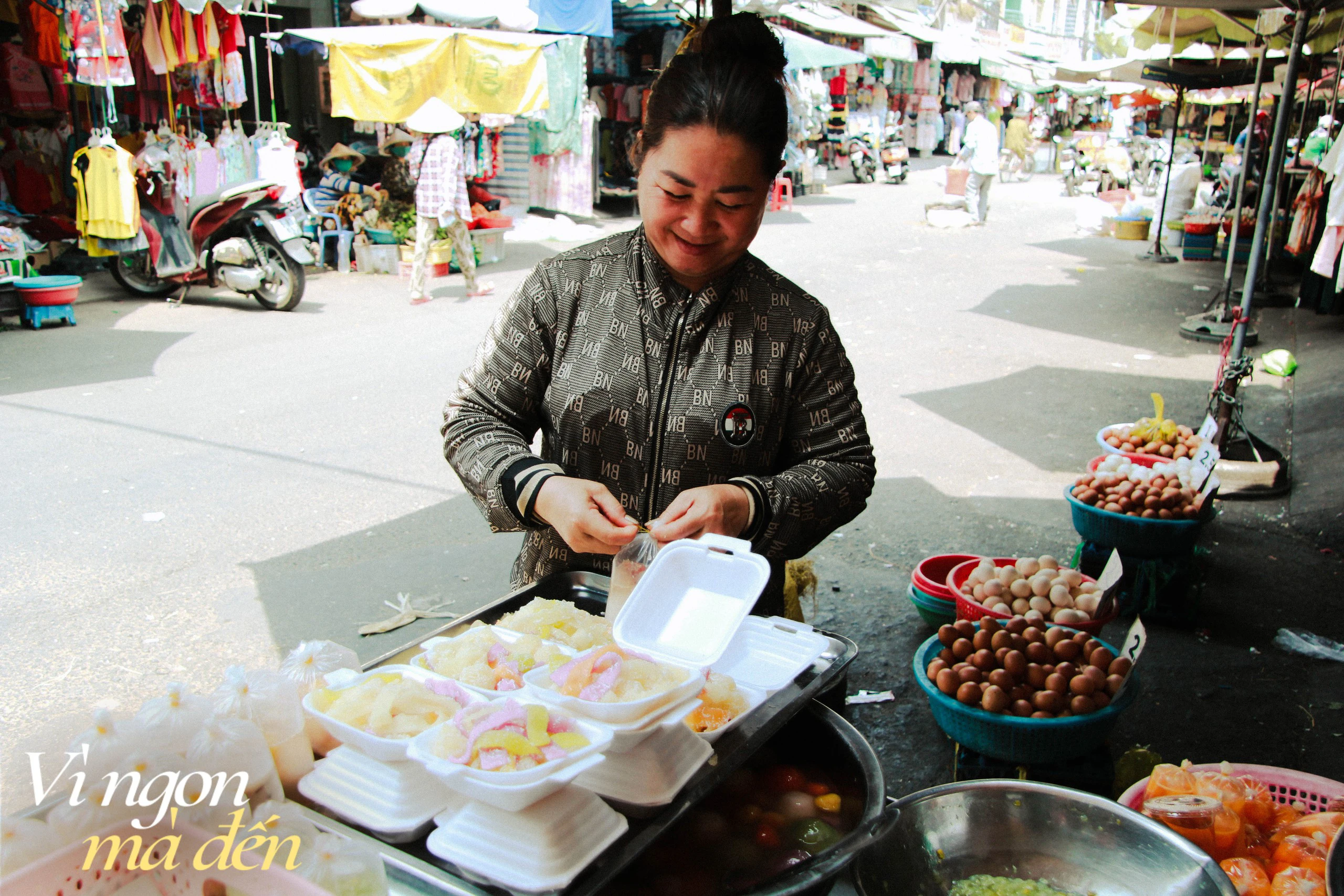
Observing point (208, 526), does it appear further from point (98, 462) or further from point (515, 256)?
point (515, 256)

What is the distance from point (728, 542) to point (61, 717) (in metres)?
0.95

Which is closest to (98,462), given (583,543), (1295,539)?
(583,543)

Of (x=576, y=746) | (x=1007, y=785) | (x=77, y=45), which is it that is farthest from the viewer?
(x=77, y=45)

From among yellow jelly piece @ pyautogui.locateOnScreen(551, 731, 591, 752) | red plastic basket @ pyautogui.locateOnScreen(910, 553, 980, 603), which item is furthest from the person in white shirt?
yellow jelly piece @ pyautogui.locateOnScreen(551, 731, 591, 752)

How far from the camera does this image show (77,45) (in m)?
8.41

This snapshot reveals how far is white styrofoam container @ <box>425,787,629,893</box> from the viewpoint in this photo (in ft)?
3.83

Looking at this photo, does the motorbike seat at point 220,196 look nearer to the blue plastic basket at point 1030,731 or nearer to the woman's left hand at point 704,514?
the blue plastic basket at point 1030,731

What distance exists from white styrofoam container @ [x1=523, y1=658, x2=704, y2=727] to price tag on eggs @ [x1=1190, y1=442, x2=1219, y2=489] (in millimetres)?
3281

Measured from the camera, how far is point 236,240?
8883 millimetres

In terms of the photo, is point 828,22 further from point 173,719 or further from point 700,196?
point 173,719

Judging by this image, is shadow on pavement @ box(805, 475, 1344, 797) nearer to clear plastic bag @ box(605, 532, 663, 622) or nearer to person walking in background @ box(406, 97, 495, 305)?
clear plastic bag @ box(605, 532, 663, 622)

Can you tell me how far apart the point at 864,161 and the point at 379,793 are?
2295 centimetres

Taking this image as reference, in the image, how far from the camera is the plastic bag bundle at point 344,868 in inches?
44.1

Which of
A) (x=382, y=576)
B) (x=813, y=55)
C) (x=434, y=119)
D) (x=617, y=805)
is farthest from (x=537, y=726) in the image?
(x=813, y=55)
